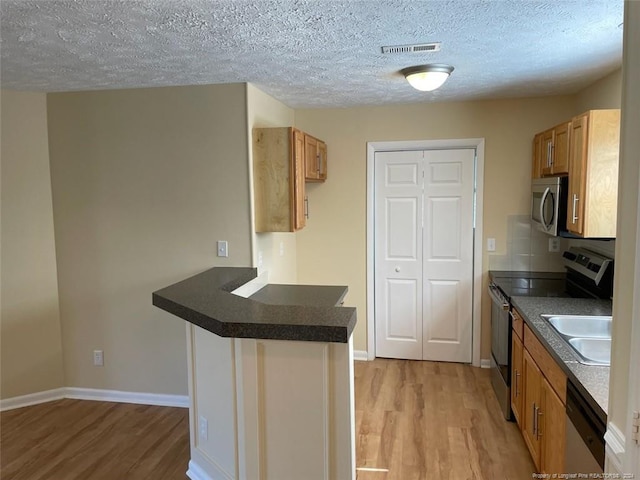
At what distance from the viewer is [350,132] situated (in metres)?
4.36

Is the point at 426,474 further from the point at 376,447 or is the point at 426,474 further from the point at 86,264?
the point at 86,264

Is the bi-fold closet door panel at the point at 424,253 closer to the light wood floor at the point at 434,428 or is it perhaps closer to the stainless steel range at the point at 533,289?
the light wood floor at the point at 434,428

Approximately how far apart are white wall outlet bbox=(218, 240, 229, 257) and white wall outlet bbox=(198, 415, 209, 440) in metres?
1.23

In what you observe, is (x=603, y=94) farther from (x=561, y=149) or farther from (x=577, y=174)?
(x=577, y=174)

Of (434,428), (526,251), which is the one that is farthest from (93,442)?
(526,251)

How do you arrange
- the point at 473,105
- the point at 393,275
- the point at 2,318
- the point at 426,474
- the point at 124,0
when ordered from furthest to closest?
Result: the point at 393,275 → the point at 473,105 → the point at 2,318 → the point at 426,474 → the point at 124,0

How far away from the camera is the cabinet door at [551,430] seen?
6.85 ft

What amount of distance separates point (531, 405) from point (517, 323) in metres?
0.54

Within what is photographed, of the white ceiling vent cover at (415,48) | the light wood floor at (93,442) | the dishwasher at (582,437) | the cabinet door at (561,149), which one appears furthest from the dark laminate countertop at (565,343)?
A: the light wood floor at (93,442)

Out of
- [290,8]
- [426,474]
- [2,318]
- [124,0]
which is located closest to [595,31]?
[290,8]

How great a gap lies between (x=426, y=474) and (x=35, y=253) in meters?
3.16

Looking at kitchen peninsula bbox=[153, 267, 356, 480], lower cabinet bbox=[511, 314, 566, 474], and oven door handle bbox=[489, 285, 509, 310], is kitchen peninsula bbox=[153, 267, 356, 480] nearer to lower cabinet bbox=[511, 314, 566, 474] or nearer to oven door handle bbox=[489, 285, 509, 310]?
lower cabinet bbox=[511, 314, 566, 474]

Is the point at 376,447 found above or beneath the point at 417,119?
beneath

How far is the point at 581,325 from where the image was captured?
2.65 metres
